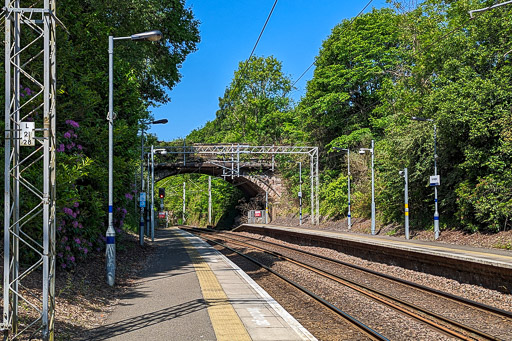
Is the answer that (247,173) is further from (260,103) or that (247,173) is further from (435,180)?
(435,180)

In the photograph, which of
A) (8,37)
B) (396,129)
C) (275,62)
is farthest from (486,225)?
(275,62)

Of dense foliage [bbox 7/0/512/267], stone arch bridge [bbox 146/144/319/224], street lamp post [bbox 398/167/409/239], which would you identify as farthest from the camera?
stone arch bridge [bbox 146/144/319/224]

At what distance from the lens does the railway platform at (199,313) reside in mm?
7551

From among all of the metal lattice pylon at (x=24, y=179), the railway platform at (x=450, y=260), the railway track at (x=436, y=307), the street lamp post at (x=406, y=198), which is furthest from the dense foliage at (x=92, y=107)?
the street lamp post at (x=406, y=198)

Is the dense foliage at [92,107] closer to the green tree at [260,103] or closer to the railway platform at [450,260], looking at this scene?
the railway platform at [450,260]

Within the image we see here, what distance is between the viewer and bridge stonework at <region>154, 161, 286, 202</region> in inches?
2072

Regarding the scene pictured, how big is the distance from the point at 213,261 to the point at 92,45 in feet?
29.6

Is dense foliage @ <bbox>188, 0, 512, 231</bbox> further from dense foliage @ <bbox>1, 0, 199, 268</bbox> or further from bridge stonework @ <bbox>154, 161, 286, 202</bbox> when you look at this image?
dense foliage @ <bbox>1, 0, 199, 268</bbox>

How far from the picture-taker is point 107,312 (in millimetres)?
9586

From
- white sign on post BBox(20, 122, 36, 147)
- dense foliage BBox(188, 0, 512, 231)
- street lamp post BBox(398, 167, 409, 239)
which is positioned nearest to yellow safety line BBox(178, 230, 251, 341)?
white sign on post BBox(20, 122, 36, 147)

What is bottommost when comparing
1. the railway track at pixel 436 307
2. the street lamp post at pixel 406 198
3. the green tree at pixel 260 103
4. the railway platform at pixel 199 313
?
the railway track at pixel 436 307

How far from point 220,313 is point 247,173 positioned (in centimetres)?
4668

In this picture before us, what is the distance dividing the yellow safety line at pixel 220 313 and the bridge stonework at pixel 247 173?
3870cm

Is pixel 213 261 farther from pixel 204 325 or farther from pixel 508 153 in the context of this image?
pixel 508 153
